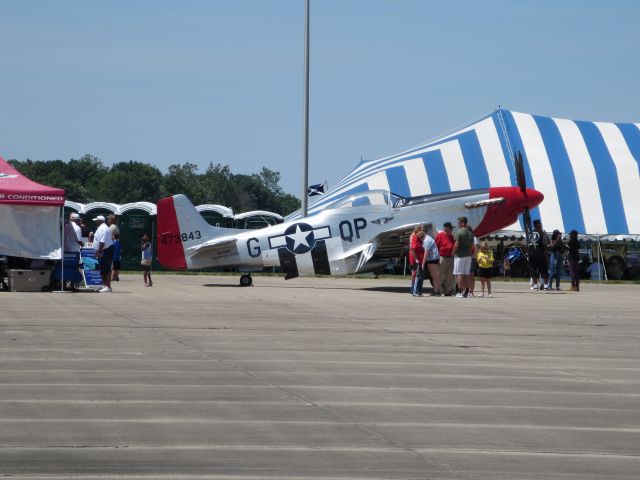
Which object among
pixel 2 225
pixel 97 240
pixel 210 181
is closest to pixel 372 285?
pixel 97 240

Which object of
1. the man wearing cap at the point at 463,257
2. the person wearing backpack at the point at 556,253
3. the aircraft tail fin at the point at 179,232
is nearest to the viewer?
the man wearing cap at the point at 463,257

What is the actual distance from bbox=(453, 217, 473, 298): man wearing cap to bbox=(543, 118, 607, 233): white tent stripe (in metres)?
13.0

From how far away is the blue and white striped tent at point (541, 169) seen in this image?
34.5 meters

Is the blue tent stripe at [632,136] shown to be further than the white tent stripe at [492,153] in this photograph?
Yes

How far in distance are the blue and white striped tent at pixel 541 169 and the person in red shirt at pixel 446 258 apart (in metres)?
12.0

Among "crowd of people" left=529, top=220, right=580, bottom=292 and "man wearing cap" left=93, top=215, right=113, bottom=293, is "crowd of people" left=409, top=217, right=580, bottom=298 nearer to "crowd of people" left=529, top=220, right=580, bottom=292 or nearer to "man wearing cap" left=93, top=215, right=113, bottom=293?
"crowd of people" left=529, top=220, right=580, bottom=292

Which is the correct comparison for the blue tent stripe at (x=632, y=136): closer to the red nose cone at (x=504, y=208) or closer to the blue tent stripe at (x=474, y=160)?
the blue tent stripe at (x=474, y=160)

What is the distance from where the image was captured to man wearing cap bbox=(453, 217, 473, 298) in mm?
21734

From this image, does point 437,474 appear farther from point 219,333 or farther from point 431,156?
point 431,156

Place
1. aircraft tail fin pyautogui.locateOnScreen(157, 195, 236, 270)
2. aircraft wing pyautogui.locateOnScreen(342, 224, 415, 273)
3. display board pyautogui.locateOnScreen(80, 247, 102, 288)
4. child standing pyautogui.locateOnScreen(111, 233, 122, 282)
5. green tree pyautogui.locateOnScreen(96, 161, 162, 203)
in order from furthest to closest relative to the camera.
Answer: green tree pyautogui.locateOnScreen(96, 161, 162, 203) → aircraft tail fin pyautogui.locateOnScreen(157, 195, 236, 270) → aircraft wing pyautogui.locateOnScreen(342, 224, 415, 273) → child standing pyautogui.locateOnScreen(111, 233, 122, 282) → display board pyautogui.locateOnScreen(80, 247, 102, 288)

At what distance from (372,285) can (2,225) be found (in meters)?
10.8

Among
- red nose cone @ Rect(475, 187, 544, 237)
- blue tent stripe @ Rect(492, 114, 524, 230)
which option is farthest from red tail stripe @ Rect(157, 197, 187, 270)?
blue tent stripe @ Rect(492, 114, 524, 230)

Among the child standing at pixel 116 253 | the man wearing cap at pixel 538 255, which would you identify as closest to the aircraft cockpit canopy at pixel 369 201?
the man wearing cap at pixel 538 255

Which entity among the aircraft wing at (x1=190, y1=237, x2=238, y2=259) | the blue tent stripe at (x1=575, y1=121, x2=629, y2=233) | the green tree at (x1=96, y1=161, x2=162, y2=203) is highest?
the green tree at (x1=96, y1=161, x2=162, y2=203)
